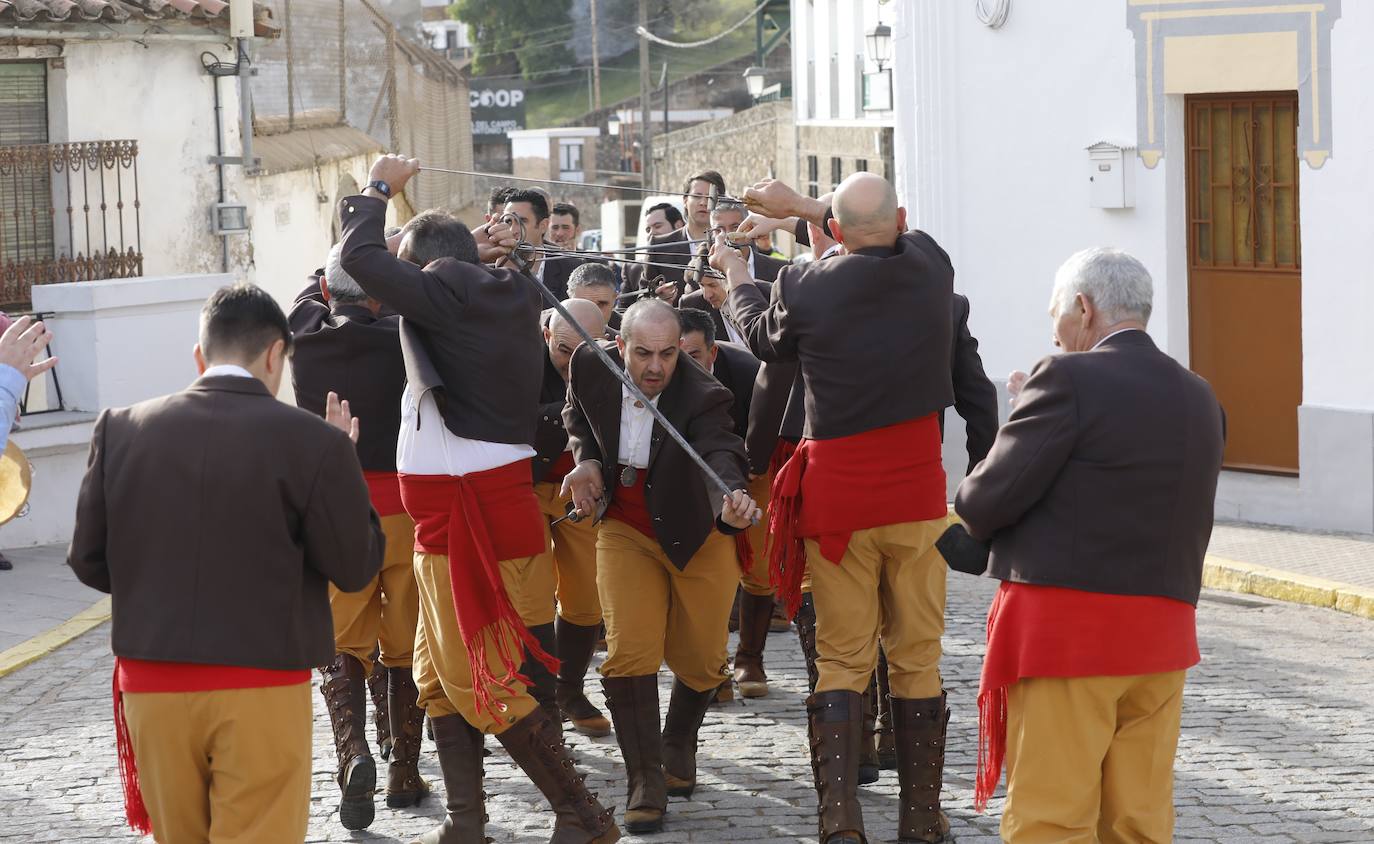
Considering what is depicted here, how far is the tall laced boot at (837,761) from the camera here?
228 inches

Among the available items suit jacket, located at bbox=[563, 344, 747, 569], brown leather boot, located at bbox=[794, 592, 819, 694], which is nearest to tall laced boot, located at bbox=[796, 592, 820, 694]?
brown leather boot, located at bbox=[794, 592, 819, 694]

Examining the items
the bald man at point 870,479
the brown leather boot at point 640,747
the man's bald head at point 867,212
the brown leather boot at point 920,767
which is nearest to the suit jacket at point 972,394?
the bald man at point 870,479

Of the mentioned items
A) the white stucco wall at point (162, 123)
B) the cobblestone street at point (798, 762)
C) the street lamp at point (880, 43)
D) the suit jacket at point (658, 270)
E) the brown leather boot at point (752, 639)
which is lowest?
the cobblestone street at point (798, 762)

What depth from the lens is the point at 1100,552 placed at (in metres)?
4.65

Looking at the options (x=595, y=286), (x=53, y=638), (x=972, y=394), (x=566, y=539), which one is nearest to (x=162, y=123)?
(x=53, y=638)

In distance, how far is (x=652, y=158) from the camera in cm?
4731

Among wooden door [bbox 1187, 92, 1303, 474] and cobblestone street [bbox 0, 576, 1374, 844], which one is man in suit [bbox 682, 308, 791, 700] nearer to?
cobblestone street [bbox 0, 576, 1374, 844]

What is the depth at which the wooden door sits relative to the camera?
1238 cm

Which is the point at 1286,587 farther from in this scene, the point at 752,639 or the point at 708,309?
the point at 708,309

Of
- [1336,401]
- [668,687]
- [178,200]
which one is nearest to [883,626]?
[668,687]

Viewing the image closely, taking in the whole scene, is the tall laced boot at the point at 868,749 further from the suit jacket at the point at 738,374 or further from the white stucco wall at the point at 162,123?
the white stucco wall at the point at 162,123

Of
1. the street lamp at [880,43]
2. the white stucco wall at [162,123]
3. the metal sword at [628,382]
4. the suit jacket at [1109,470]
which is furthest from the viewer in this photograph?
the street lamp at [880,43]

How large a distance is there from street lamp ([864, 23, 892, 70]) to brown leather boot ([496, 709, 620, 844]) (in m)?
22.1

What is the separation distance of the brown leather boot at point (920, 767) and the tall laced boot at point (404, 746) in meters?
1.76
